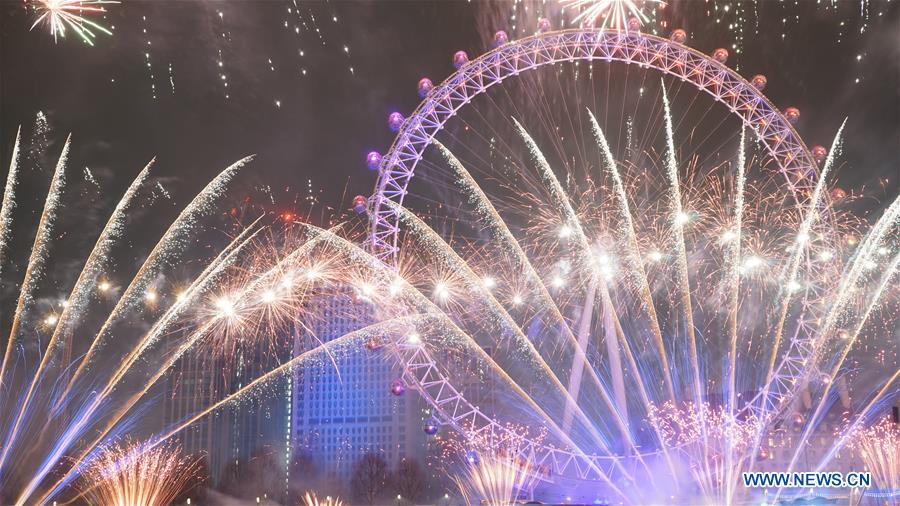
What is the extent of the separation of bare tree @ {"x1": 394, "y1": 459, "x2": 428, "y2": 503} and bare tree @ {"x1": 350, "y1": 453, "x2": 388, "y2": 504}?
5.76ft

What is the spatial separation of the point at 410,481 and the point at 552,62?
179ft

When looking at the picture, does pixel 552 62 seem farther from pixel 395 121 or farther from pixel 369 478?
pixel 369 478

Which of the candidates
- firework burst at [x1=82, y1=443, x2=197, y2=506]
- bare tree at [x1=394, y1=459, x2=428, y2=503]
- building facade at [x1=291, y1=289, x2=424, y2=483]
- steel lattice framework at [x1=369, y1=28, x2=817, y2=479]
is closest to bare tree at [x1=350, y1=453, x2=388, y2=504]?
bare tree at [x1=394, y1=459, x2=428, y2=503]

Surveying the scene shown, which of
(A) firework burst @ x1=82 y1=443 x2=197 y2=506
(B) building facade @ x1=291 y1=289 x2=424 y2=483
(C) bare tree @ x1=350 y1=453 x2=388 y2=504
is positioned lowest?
(A) firework burst @ x1=82 y1=443 x2=197 y2=506

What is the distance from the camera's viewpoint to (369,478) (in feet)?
277

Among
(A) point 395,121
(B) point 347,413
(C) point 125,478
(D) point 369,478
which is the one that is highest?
(A) point 395,121

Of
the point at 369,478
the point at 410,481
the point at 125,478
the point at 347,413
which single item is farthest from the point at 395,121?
the point at 347,413

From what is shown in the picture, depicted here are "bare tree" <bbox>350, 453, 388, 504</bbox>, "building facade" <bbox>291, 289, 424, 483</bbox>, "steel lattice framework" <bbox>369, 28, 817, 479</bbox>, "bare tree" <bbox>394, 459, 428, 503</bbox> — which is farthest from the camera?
"building facade" <bbox>291, 289, 424, 483</bbox>

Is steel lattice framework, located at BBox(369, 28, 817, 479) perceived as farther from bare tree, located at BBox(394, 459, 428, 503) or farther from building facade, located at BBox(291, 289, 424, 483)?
building facade, located at BBox(291, 289, 424, 483)

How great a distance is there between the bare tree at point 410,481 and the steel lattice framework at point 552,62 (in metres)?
43.2

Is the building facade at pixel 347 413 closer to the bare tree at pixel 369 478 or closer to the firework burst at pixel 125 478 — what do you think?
the bare tree at pixel 369 478

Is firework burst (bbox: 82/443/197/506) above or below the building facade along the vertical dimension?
below

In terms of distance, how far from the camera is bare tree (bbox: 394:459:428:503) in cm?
7756

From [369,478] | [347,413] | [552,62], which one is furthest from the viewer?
[347,413]
